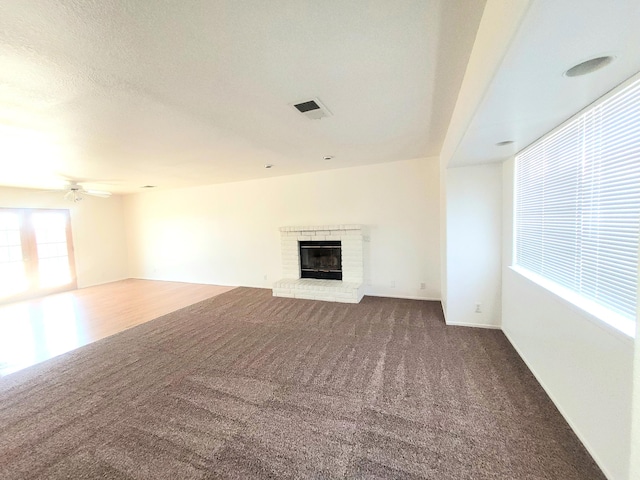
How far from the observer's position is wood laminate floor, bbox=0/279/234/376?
3.35 meters

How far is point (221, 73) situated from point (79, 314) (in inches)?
211

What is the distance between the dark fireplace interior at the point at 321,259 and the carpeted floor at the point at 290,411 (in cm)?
204

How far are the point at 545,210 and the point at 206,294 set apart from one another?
5999 mm

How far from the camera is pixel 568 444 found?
166cm

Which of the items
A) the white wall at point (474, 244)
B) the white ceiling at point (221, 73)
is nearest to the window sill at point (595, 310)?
the white wall at point (474, 244)

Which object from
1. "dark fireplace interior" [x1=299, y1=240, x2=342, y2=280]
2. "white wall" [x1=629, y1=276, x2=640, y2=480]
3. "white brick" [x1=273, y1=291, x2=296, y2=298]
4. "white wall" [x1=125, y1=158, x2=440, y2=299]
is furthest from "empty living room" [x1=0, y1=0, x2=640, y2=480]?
"dark fireplace interior" [x1=299, y1=240, x2=342, y2=280]

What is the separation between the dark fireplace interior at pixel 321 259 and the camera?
5.38 m

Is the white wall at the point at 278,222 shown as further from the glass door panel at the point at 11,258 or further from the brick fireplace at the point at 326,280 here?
the glass door panel at the point at 11,258

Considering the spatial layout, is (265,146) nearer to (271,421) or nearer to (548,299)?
(271,421)

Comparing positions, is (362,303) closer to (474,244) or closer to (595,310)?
(474,244)

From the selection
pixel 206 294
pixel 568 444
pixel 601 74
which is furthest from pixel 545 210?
pixel 206 294

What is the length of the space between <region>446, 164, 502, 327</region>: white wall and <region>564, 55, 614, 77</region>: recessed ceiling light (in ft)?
7.45

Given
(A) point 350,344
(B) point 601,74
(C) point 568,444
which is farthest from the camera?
(A) point 350,344

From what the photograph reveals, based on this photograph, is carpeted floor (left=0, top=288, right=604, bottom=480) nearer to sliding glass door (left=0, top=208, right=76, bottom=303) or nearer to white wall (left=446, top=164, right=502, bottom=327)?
white wall (left=446, top=164, right=502, bottom=327)
